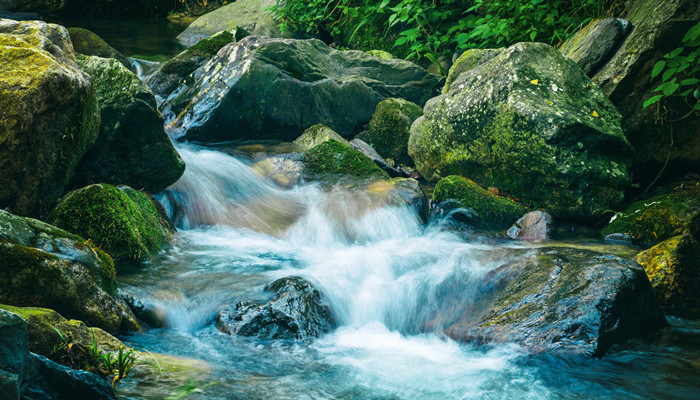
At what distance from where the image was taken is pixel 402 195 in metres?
6.41

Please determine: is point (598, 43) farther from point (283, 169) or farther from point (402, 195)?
point (283, 169)

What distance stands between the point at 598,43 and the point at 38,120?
6.33m

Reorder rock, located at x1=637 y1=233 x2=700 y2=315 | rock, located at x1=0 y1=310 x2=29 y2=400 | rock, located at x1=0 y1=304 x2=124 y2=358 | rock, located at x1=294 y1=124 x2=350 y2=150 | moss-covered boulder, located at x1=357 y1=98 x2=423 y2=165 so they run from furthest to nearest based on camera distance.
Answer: moss-covered boulder, located at x1=357 y1=98 x2=423 y2=165 < rock, located at x1=294 y1=124 x2=350 y2=150 < rock, located at x1=637 y1=233 x2=700 y2=315 < rock, located at x1=0 y1=304 x2=124 y2=358 < rock, located at x1=0 y1=310 x2=29 y2=400

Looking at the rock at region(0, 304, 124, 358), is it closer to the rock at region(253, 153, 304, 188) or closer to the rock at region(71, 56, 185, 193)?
the rock at region(71, 56, 185, 193)

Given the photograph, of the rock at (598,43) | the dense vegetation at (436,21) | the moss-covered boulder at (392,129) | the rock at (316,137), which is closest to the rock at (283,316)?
the rock at (316,137)

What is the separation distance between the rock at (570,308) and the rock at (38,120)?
3358mm

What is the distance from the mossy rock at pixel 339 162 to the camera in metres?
7.14

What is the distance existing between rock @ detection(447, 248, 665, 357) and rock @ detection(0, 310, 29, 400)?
2887 mm

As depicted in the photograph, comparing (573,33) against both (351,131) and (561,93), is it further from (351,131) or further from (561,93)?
(351,131)

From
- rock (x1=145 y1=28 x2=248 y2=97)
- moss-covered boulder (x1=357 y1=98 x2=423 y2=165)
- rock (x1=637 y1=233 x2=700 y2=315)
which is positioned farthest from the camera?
rock (x1=145 y1=28 x2=248 y2=97)

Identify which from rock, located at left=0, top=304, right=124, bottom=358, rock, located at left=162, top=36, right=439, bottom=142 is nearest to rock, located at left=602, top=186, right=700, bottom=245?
rock, located at left=162, top=36, right=439, bottom=142

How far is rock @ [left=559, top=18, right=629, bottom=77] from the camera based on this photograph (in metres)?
6.91

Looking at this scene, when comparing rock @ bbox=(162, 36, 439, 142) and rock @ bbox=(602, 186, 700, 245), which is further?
rock @ bbox=(162, 36, 439, 142)

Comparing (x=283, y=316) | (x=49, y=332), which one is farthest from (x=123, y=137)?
(x=49, y=332)
